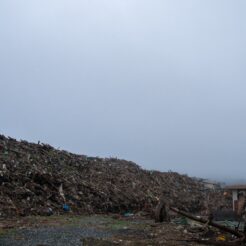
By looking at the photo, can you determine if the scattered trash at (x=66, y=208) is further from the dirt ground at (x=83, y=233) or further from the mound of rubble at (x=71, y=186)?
the dirt ground at (x=83, y=233)

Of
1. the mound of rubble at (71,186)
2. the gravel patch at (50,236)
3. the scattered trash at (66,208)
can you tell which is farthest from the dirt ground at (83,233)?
the mound of rubble at (71,186)

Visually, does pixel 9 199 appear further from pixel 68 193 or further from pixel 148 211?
pixel 148 211

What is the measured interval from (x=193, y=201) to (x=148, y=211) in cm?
730

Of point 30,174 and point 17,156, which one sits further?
point 17,156

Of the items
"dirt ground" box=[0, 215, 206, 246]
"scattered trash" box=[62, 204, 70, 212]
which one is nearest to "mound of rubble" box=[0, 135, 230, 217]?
"scattered trash" box=[62, 204, 70, 212]

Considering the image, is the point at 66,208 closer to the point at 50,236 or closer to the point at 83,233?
the point at 83,233

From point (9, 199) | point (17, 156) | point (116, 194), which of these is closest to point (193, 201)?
point (116, 194)

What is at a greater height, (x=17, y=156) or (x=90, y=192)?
(x=17, y=156)

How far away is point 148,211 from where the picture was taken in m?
19.6

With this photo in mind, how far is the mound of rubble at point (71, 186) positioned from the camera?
17.0 m

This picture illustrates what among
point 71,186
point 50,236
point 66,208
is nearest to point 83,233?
point 50,236

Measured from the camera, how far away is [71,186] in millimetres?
19750

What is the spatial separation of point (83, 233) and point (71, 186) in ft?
26.0

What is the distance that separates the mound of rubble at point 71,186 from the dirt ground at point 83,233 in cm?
205
